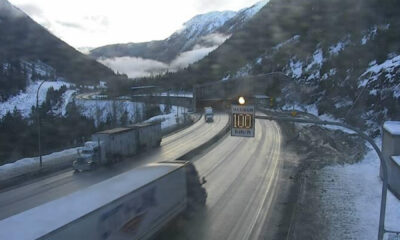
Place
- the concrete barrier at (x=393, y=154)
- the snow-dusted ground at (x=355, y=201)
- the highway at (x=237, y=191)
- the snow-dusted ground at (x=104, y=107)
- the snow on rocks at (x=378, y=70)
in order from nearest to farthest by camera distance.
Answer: the snow-dusted ground at (x=355, y=201), the highway at (x=237, y=191), the concrete barrier at (x=393, y=154), the snow on rocks at (x=378, y=70), the snow-dusted ground at (x=104, y=107)

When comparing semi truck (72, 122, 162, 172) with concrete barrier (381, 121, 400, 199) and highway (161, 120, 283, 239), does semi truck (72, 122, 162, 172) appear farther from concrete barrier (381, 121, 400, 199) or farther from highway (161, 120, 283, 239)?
concrete barrier (381, 121, 400, 199)

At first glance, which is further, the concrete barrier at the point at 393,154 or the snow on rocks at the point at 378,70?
the snow on rocks at the point at 378,70

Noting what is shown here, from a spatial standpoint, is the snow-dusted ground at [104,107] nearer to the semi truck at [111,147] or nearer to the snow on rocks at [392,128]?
the semi truck at [111,147]

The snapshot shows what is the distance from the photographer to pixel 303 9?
14412 cm

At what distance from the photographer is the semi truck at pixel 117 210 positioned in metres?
9.41

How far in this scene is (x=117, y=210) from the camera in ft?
38.7

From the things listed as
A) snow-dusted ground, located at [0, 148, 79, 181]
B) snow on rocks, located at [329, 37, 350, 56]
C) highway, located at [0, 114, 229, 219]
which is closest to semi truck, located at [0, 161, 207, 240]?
highway, located at [0, 114, 229, 219]

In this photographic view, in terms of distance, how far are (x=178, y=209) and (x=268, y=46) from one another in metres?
166

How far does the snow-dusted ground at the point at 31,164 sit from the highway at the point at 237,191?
539 inches

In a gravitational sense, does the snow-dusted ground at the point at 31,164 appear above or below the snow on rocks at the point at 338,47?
below

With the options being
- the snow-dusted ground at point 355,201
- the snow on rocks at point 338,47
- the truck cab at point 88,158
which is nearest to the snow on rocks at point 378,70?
the snow on rocks at point 338,47

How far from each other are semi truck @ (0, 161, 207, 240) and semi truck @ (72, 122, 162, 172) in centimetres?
1771

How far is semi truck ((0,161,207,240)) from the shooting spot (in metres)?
9.41

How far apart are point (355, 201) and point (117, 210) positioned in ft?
46.2
